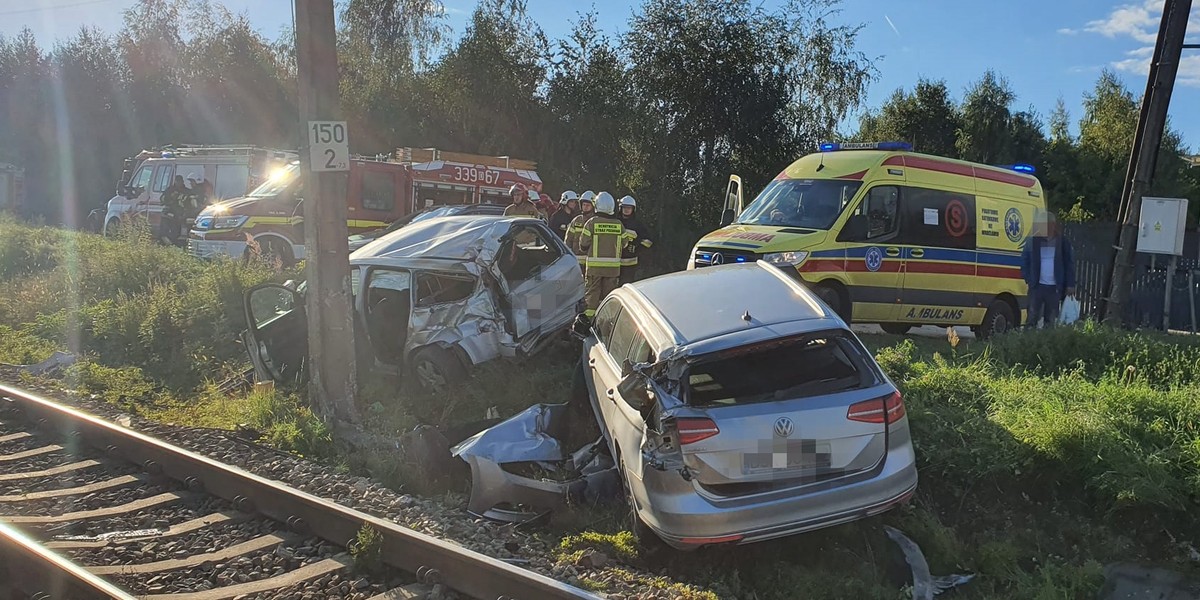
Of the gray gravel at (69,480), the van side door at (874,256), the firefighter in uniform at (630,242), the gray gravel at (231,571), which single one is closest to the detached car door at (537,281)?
the firefighter in uniform at (630,242)

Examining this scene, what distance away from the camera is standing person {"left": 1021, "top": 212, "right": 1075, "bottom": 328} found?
1138 cm

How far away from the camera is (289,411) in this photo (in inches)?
309

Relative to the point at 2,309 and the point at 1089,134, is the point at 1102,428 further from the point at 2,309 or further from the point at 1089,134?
the point at 1089,134

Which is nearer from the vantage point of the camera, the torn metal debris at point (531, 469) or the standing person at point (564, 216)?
the torn metal debris at point (531, 469)

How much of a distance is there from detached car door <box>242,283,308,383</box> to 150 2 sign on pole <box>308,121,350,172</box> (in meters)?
1.63

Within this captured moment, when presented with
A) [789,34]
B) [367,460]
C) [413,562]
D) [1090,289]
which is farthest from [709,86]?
[413,562]

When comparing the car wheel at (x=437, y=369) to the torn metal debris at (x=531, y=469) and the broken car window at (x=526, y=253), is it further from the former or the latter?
the torn metal debris at (x=531, y=469)

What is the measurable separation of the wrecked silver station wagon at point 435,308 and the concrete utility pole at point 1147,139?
602 cm

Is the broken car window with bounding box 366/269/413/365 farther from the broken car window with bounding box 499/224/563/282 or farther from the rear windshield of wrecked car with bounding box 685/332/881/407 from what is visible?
the rear windshield of wrecked car with bounding box 685/332/881/407

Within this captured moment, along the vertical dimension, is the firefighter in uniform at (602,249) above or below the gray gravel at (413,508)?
above

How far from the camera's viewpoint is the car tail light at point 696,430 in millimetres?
4520

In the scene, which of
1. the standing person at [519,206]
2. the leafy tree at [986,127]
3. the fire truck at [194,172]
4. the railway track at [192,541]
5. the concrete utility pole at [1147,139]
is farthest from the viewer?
the leafy tree at [986,127]

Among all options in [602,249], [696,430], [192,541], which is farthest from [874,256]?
[192,541]

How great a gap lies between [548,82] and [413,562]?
2074 centimetres
